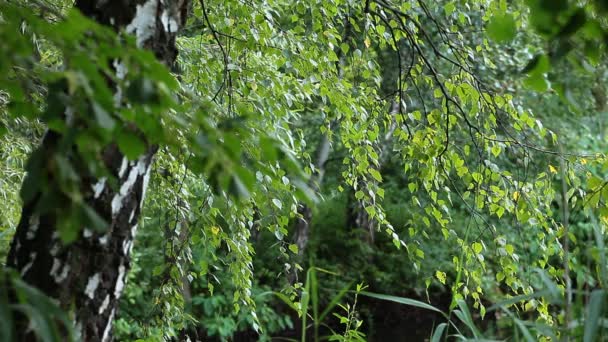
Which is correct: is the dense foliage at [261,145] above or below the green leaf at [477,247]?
above

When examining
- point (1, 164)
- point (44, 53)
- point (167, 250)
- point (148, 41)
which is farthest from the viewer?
point (44, 53)

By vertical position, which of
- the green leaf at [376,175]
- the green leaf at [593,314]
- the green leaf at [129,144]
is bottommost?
the green leaf at [376,175]

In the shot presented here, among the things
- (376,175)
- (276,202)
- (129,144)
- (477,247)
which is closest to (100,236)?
(129,144)

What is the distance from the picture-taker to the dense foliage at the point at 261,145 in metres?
1.11

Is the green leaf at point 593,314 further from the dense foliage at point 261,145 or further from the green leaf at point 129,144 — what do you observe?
the green leaf at point 129,144

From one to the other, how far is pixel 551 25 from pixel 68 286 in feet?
3.55

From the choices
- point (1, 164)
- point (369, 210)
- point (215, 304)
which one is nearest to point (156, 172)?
point (369, 210)

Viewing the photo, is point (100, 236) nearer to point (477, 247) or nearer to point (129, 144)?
point (129, 144)

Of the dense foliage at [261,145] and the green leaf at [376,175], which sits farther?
the green leaf at [376,175]

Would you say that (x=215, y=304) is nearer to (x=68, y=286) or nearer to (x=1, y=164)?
(x=1, y=164)

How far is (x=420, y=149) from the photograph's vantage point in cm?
282

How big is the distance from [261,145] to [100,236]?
52 cm

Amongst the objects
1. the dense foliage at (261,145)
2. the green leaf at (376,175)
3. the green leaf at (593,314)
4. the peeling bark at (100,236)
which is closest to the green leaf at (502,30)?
the dense foliage at (261,145)

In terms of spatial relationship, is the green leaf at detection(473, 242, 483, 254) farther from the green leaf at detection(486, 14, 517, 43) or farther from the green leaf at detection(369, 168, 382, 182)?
the green leaf at detection(486, 14, 517, 43)
